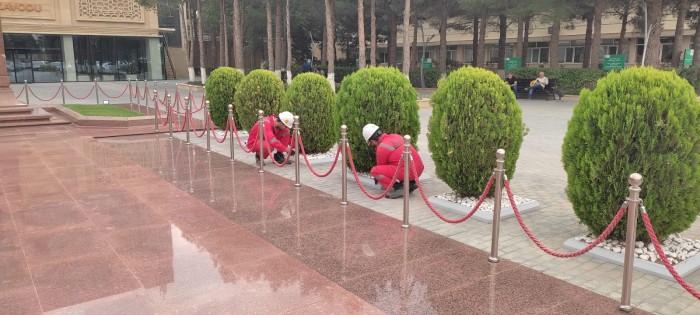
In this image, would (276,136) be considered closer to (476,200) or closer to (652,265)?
(476,200)

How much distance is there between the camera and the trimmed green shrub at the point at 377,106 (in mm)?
8086

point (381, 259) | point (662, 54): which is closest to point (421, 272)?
point (381, 259)

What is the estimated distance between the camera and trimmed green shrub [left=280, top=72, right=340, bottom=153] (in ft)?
32.8

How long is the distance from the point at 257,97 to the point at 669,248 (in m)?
8.70

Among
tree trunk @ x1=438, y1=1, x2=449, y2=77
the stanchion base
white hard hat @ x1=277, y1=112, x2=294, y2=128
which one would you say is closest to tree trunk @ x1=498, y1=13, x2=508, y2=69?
tree trunk @ x1=438, y1=1, x2=449, y2=77

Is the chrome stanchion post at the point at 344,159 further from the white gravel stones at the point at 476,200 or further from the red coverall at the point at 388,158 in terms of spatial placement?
the white gravel stones at the point at 476,200

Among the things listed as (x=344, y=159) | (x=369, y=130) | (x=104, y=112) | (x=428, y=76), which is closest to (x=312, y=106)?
(x=369, y=130)

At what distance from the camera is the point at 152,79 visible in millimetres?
41812

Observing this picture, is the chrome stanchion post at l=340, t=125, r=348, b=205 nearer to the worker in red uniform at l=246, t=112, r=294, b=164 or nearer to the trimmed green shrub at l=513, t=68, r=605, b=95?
the worker in red uniform at l=246, t=112, r=294, b=164

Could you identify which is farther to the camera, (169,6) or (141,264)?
(169,6)

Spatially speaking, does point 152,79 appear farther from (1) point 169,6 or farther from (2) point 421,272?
(2) point 421,272

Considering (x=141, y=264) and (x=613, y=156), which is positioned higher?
(x=613, y=156)

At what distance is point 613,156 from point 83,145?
11.0m

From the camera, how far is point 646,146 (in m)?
4.75
